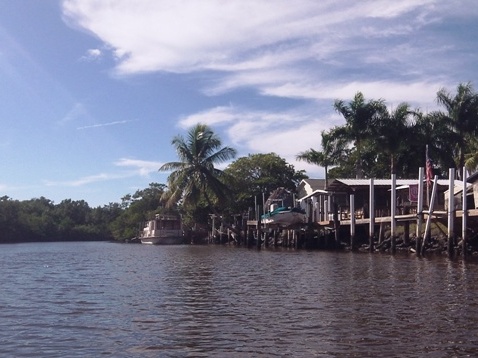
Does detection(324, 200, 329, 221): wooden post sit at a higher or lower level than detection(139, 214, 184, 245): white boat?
higher

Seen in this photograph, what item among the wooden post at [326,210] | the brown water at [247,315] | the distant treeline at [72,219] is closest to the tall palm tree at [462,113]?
the wooden post at [326,210]

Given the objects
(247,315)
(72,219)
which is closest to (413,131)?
(247,315)

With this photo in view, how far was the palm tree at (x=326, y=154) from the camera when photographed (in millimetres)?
59188

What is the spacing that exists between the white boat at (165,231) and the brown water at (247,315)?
2128 inches

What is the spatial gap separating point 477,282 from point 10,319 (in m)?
13.3

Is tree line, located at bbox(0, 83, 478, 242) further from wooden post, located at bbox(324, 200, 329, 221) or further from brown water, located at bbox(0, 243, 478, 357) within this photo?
brown water, located at bbox(0, 243, 478, 357)

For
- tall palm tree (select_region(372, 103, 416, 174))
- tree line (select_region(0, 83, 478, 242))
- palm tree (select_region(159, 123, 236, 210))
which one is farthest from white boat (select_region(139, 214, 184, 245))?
tall palm tree (select_region(372, 103, 416, 174))

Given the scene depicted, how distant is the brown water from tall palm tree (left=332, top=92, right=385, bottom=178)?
35712 millimetres

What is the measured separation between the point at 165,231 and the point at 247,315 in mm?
64766

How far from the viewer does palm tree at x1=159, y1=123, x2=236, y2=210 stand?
5897cm

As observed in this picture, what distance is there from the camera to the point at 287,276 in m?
22.4

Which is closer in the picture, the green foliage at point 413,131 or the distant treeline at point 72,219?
the green foliage at point 413,131

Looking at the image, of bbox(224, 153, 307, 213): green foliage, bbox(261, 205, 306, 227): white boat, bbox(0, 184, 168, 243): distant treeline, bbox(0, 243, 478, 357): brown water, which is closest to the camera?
bbox(0, 243, 478, 357): brown water

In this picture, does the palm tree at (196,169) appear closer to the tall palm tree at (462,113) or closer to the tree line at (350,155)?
the tree line at (350,155)
